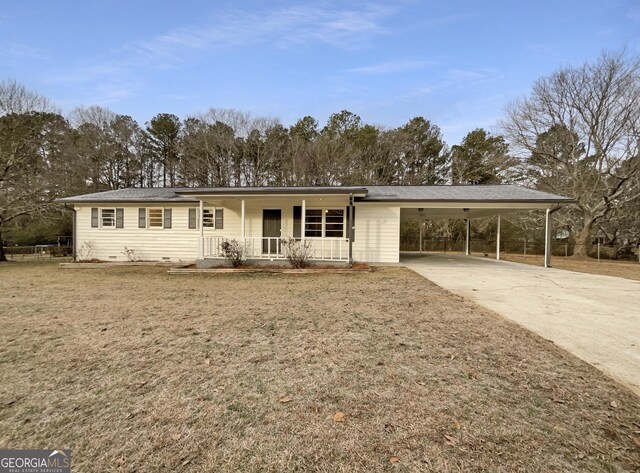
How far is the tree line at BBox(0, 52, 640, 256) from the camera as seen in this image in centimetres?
1446

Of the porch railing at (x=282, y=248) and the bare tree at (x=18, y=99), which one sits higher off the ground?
the bare tree at (x=18, y=99)

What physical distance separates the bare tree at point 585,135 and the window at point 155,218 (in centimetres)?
2174

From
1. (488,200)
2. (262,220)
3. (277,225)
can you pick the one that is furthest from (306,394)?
(488,200)

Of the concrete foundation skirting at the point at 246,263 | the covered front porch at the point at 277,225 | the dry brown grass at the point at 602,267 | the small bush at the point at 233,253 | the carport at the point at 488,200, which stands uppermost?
the carport at the point at 488,200

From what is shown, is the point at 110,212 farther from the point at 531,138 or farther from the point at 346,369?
the point at 531,138

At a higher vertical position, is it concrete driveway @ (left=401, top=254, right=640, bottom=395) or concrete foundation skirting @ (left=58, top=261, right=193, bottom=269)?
concrete driveway @ (left=401, top=254, right=640, bottom=395)

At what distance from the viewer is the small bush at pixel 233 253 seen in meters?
10.4

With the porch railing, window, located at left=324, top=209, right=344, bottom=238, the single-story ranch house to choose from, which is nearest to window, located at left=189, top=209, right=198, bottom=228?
the single-story ranch house

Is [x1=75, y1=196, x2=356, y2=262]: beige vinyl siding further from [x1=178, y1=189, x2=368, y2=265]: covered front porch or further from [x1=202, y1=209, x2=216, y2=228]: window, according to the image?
[x1=202, y1=209, x2=216, y2=228]: window

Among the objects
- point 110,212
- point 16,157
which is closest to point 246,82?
point 110,212

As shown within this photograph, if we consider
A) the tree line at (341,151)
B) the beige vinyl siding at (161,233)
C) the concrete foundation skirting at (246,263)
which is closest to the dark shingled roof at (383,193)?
the beige vinyl siding at (161,233)

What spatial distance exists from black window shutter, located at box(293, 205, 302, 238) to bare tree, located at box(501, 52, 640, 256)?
1650 centimetres

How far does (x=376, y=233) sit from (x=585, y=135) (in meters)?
15.8

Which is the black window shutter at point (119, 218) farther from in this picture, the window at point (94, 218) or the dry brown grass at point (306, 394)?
the dry brown grass at point (306, 394)
